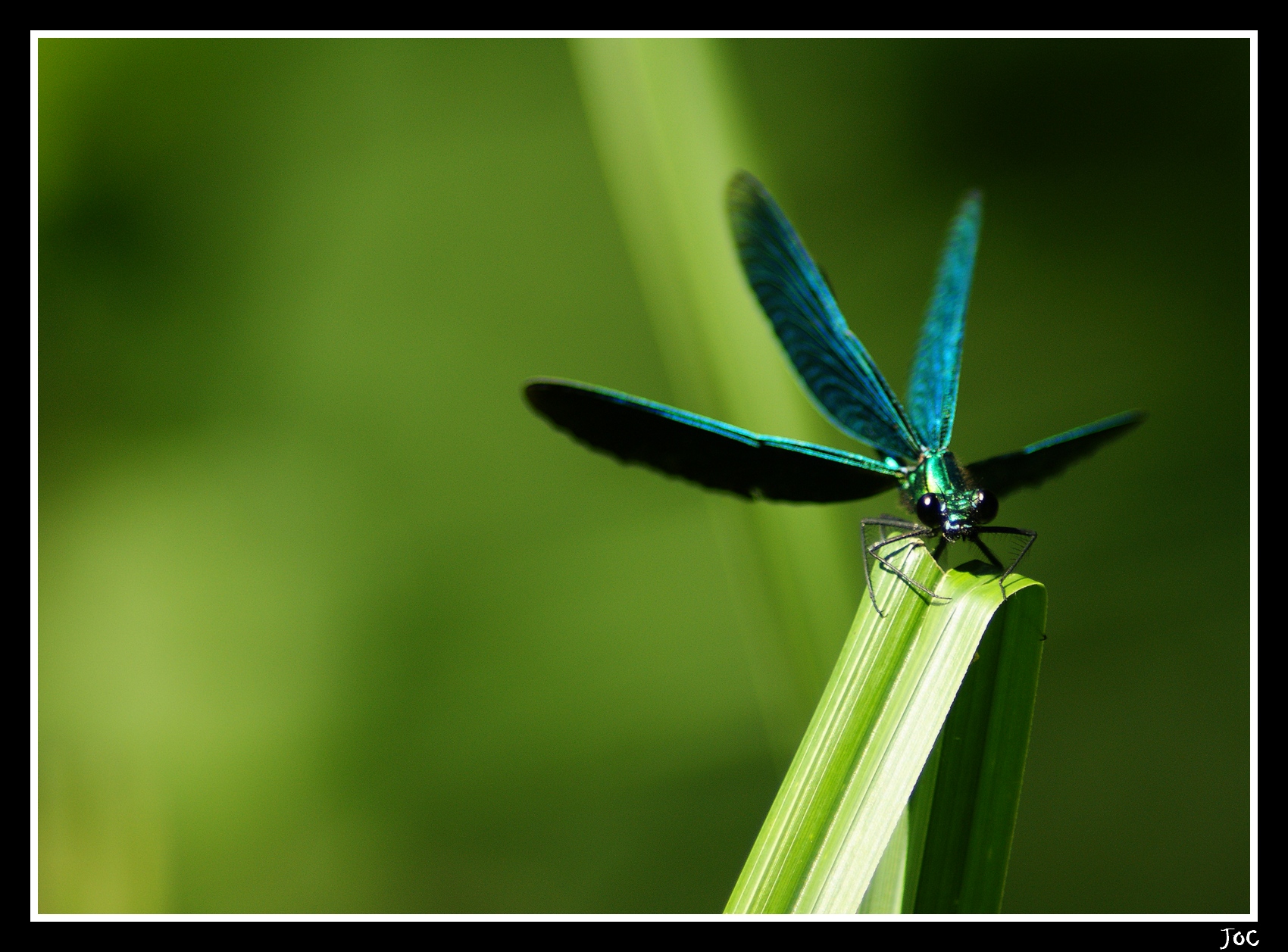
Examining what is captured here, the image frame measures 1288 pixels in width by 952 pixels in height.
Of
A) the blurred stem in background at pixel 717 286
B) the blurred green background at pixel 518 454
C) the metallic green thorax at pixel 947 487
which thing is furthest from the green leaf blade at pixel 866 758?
the blurred green background at pixel 518 454

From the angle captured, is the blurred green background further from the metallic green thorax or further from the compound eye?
the compound eye

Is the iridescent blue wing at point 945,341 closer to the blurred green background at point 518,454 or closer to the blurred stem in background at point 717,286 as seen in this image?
the blurred stem in background at point 717,286

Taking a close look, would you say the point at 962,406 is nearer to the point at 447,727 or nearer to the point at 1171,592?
the point at 1171,592

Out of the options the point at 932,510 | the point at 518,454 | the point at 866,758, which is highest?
the point at 518,454

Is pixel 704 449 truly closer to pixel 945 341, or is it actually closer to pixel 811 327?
pixel 811 327

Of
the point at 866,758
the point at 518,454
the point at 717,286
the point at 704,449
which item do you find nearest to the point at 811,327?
the point at 717,286

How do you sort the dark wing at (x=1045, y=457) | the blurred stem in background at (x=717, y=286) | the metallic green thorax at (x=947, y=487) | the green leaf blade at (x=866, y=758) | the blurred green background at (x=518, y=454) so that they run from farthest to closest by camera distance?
1. the blurred green background at (x=518, y=454)
2. the blurred stem in background at (x=717, y=286)
3. the dark wing at (x=1045, y=457)
4. the metallic green thorax at (x=947, y=487)
5. the green leaf blade at (x=866, y=758)
